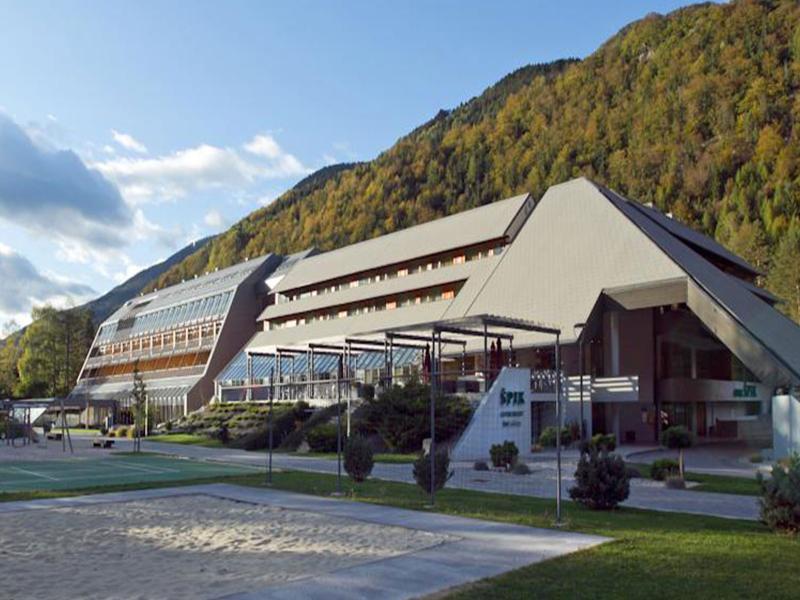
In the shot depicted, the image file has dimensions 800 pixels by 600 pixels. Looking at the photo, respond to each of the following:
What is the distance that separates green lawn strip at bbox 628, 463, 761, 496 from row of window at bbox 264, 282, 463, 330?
106 ft

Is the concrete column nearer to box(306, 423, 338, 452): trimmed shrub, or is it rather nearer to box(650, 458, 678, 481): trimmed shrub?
box(306, 423, 338, 452): trimmed shrub

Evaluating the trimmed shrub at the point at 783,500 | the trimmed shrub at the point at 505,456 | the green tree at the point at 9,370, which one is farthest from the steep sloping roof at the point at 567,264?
the green tree at the point at 9,370

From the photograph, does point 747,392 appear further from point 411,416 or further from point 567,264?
point 411,416

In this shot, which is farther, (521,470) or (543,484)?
(521,470)

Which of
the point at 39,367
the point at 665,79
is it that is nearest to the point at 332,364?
the point at 39,367

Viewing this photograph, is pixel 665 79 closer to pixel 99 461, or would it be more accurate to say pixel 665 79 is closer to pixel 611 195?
pixel 611 195

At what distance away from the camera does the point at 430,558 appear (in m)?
11.2

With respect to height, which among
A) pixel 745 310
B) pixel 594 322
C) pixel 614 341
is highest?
pixel 745 310

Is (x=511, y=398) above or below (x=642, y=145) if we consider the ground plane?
below

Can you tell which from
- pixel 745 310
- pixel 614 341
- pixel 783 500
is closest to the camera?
pixel 783 500

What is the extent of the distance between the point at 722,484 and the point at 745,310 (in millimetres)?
20308

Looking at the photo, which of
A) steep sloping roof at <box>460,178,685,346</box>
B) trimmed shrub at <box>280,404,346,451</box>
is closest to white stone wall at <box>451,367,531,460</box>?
steep sloping roof at <box>460,178,685,346</box>

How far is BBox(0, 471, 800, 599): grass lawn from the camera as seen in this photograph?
909 centimetres

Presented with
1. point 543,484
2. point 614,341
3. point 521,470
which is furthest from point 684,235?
point 543,484
